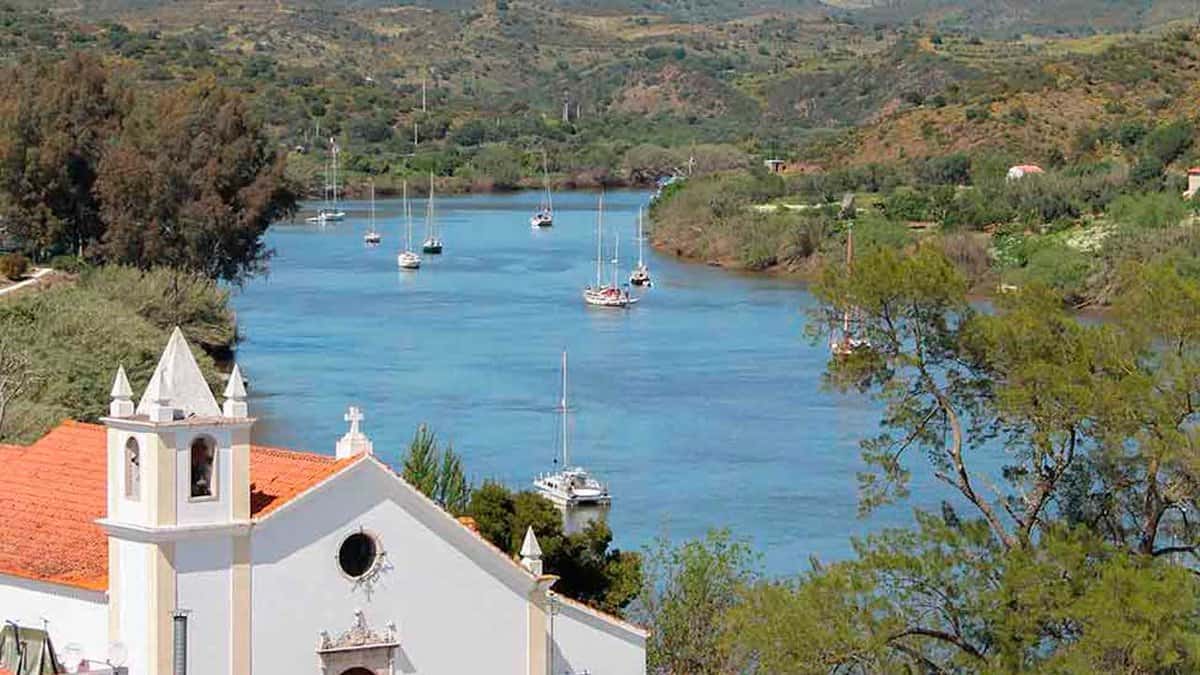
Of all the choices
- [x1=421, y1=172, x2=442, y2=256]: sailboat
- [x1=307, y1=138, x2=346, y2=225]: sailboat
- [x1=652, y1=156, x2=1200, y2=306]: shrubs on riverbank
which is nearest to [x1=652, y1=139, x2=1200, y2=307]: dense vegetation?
[x1=652, y1=156, x2=1200, y2=306]: shrubs on riverbank

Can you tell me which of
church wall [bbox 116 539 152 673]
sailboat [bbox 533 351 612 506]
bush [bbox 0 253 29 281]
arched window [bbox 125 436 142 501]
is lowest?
sailboat [bbox 533 351 612 506]

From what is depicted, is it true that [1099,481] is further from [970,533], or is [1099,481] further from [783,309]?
[783,309]

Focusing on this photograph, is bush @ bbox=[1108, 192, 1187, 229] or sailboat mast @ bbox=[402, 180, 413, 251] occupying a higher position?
bush @ bbox=[1108, 192, 1187, 229]

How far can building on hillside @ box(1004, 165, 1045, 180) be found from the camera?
86306 millimetres

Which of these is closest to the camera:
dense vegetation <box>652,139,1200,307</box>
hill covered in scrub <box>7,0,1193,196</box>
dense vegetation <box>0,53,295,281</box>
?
dense vegetation <box>0,53,295,281</box>

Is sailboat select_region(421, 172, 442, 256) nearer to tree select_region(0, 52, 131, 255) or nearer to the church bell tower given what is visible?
tree select_region(0, 52, 131, 255)

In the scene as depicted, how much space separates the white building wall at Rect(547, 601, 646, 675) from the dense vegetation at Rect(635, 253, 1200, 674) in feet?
2.58

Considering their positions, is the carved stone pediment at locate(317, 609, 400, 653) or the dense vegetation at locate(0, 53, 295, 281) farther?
the dense vegetation at locate(0, 53, 295, 281)

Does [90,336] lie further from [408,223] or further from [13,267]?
[408,223]

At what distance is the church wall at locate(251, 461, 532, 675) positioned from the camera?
19.8m

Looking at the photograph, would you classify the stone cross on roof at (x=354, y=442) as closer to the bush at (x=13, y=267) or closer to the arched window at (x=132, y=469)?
the arched window at (x=132, y=469)

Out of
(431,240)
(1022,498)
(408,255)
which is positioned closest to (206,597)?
(1022,498)

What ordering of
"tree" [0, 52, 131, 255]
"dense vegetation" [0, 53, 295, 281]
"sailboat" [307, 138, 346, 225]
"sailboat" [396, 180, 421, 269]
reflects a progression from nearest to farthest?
"dense vegetation" [0, 53, 295, 281] → "tree" [0, 52, 131, 255] → "sailboat" [396, 180, 421, 269] → "sailboat" [307, 138, 346, 225]

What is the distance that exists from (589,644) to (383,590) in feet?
5.97
